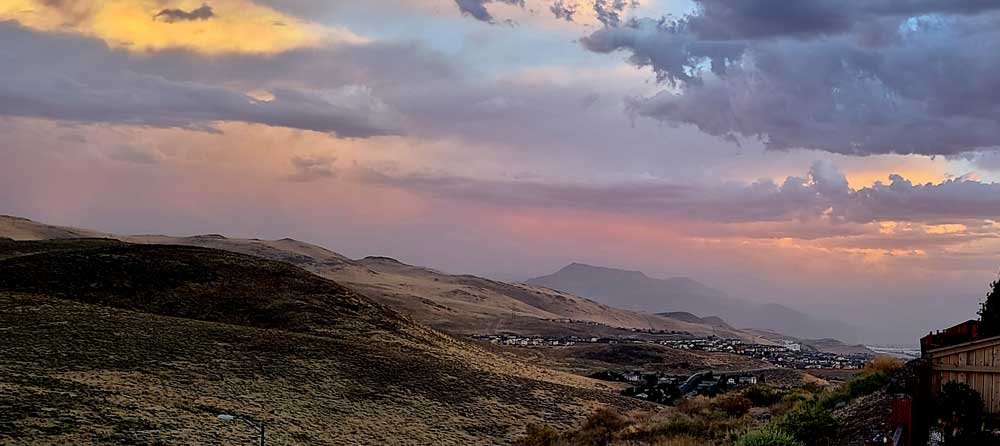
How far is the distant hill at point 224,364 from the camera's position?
25938 mm

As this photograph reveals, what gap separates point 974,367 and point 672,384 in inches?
1666

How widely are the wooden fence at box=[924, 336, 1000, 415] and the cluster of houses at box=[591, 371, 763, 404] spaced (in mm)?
29327

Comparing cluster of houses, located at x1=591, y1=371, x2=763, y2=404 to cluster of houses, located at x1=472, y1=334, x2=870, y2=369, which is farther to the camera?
cluster of houses, located at x1=472, y1=334, x2=870, y2=369

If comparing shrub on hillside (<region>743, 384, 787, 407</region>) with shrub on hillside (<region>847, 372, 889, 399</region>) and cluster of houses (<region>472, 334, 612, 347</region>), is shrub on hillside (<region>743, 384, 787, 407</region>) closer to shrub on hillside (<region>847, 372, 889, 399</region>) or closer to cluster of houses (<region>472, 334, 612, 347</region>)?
shrub on hillside (<region>847, 372, 889, 399</region>)

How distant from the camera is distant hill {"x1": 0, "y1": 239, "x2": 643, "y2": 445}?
25.9 metres

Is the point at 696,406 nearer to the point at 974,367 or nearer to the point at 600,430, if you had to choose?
the point at 600,430

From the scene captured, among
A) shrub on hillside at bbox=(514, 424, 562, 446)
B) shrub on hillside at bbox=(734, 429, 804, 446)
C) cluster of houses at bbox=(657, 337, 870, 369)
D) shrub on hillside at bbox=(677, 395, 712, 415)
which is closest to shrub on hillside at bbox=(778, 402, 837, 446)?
shrub on hillside at bbox=(734, 429, 804, 446)

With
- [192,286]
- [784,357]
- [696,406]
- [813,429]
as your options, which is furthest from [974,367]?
[784,357]

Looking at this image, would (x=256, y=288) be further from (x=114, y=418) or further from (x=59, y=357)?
(x=114, y=418)

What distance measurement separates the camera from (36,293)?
148 feet

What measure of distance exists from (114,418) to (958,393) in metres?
23.7

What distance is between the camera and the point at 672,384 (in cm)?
5600

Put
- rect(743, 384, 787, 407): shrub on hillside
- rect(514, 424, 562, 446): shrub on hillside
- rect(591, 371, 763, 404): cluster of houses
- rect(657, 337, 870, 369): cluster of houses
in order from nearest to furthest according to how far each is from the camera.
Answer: rect(514, 424, 562, 446): shrub on hillside, rect(743, 384, 787, 407): shrub on hillside, rect(591, 371, 763, 404): cluster of houses, rect(657, 337, 870, 369): cluster of houses

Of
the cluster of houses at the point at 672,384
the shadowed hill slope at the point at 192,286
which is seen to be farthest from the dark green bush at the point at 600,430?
the shadowed hill slope at the point at 192,286
